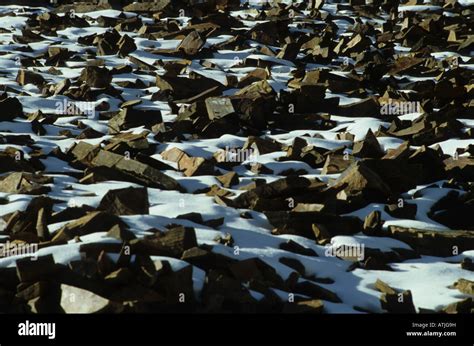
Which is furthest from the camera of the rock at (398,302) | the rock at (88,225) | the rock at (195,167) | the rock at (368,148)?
the rock at (368,148)

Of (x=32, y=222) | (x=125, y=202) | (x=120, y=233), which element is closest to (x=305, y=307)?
(x=120, y=233)

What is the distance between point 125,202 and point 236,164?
2701mm

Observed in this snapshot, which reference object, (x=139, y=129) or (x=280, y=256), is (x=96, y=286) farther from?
(x=139, y=129)

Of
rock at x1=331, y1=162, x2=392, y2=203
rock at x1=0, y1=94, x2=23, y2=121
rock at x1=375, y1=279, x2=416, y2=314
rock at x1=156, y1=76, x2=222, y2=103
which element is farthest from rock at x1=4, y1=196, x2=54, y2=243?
rock at x1=156, y1=76, x2=222, y2=103

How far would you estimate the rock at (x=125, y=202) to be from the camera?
27.2 feet

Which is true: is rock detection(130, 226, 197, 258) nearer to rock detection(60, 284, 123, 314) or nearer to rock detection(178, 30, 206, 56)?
rock detection(60, 284, 123, 314)

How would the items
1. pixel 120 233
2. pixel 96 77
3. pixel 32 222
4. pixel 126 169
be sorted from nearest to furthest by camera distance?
pixel 120 233 → pixel 32 222 → pixel 126 169 → pixel 96 77

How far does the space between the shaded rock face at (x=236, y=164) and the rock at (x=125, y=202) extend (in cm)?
2

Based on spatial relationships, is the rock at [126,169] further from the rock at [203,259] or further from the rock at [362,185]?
the rock at [203,259]

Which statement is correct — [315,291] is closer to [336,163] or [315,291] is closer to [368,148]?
[336,163]

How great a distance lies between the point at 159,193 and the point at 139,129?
119 inches

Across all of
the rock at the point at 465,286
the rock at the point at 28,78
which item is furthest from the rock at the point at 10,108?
the rock at the point at 465,286

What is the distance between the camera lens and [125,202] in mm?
8375

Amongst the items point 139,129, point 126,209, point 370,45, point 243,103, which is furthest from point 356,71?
point 126,209
